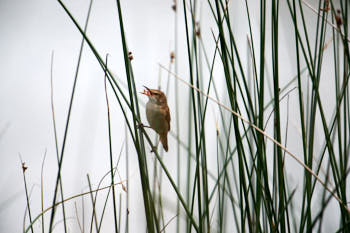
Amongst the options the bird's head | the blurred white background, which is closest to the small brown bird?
the bird's head

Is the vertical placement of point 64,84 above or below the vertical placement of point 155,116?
above

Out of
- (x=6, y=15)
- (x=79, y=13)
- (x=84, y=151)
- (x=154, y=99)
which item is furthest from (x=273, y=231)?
(x=6, y=15)

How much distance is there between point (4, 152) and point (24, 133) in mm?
97

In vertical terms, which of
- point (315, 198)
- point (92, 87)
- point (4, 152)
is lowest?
point (315, 198)

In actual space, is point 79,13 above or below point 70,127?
above

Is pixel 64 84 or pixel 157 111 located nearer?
pixel 157 111

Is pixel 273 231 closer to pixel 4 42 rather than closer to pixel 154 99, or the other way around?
pixel 154 99

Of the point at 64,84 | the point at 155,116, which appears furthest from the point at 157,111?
the point at 64,84

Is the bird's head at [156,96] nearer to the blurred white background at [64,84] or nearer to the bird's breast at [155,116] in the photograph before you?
the bird's breast at [155,116]

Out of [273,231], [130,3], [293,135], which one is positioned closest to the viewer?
[273,231]

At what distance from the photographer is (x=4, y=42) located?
1088mm

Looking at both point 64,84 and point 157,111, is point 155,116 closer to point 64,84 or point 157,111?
point 157,111

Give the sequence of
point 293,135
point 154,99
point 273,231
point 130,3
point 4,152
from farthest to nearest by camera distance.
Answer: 1. point 293,135
2. point 130,3
3. point 4,152
4. point 154,99
5. point 273,231

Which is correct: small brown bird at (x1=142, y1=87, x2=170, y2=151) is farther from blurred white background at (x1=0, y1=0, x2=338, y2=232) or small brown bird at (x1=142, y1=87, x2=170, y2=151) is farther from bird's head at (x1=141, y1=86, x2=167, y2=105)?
blurred white background at (x1=0, y1=0, x2=338, y2=232)
